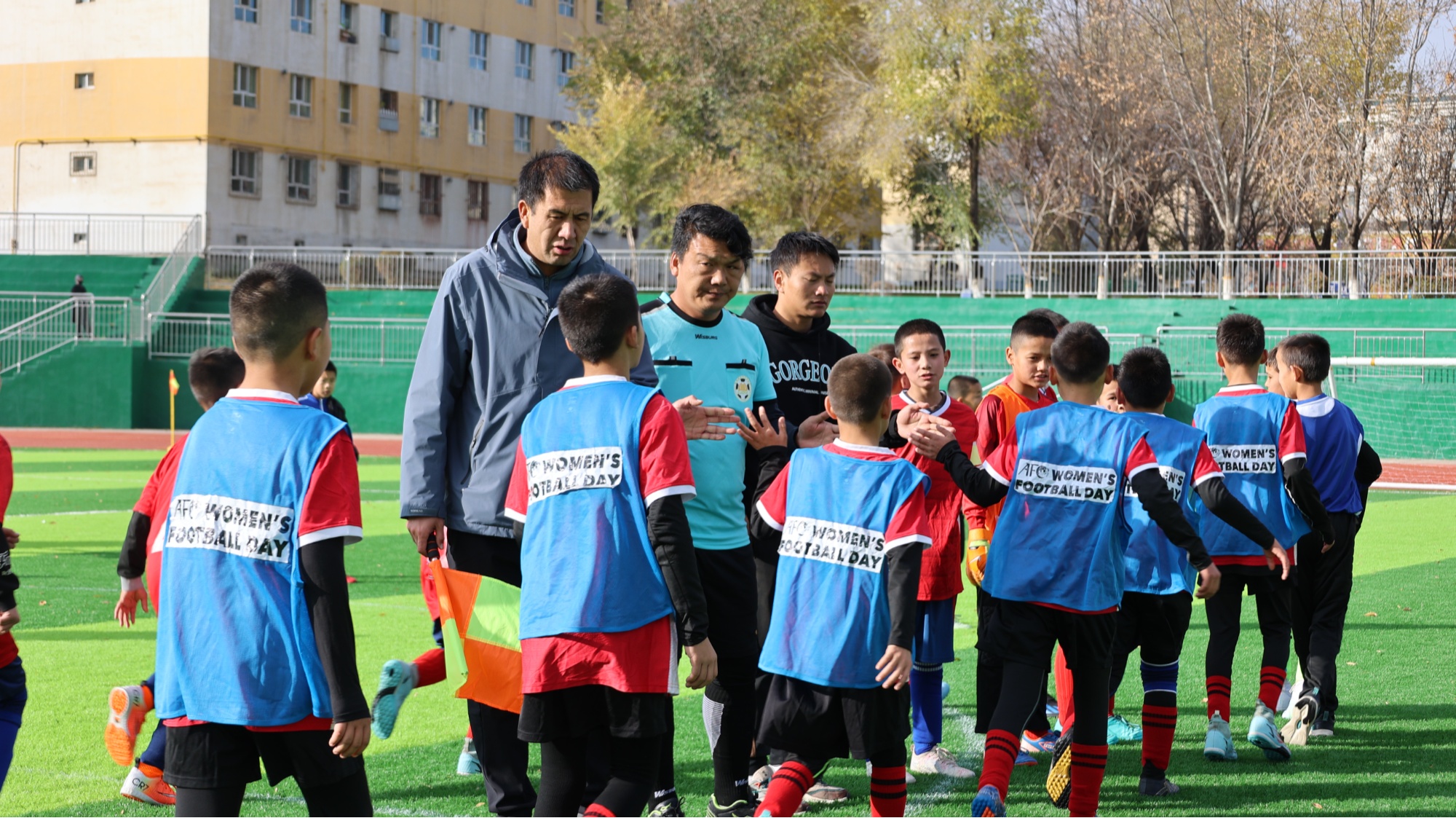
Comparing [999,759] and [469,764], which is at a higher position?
[999,759]

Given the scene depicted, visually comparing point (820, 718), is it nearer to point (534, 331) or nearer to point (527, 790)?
point (527, 790)

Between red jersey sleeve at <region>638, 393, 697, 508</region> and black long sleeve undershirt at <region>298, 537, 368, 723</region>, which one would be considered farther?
red jersey sleeve at <region>638, 393, 697, 508</region>

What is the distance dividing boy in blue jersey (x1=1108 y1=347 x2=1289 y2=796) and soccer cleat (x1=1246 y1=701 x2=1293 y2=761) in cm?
58

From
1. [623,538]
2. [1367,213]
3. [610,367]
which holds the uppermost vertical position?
[1367,213]

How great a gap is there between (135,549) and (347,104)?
48.0 meters

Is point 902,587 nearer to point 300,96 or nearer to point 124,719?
point 124,719

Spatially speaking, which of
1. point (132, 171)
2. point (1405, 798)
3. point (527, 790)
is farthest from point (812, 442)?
point (132, 171)

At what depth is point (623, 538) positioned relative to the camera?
3.91m

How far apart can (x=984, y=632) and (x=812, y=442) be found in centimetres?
96

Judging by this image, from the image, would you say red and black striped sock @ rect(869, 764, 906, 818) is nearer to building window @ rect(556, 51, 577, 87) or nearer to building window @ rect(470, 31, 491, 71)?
building window @ rect(470, 31, 491, 71)

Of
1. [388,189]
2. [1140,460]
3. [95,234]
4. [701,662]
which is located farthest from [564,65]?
[701,662]

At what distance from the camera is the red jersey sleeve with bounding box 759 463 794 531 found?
4668 mm

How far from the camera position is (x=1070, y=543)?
16.0 ft

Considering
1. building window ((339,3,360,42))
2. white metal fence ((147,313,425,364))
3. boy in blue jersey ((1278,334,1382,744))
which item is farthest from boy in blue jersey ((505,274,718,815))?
building window ((339,3,360,42))
